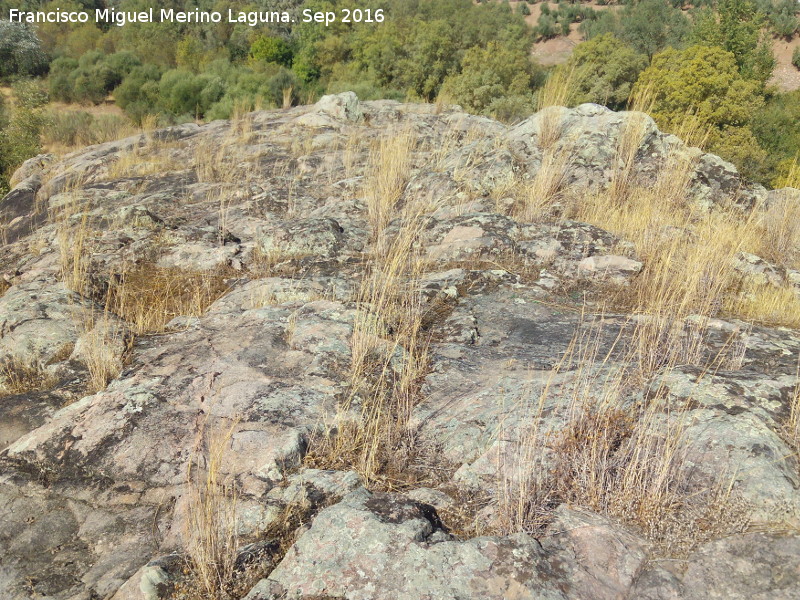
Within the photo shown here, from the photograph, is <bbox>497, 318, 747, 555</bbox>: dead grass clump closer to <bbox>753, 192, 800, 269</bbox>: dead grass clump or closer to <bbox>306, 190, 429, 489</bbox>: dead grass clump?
<bbox>306, 190, 429, 489</bbox>: dead grass clump

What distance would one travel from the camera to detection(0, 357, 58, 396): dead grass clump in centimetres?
351

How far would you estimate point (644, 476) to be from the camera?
2266mm

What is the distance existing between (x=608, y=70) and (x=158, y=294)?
1568cm

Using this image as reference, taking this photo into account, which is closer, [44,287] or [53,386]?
[53,386]

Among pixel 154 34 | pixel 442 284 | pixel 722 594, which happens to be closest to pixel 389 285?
pixel 442 284

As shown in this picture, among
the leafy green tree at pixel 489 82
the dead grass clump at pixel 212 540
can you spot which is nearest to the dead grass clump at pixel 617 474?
the dead grass clump at pixel 212 540

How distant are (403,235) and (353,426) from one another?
2641mm

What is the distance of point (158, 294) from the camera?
461 centimetres

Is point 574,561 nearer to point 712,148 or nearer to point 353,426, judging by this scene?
point 353,426

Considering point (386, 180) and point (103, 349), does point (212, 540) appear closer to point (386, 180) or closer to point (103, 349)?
point (103, 349)

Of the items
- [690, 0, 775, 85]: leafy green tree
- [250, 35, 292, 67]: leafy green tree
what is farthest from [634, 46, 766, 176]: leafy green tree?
[250, 35, 292, 67]: leafy green tree

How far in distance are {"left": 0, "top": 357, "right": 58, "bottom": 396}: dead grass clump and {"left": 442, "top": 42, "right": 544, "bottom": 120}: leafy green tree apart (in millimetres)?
13019

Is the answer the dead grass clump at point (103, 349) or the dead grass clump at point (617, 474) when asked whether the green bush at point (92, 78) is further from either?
the dead grass clump at point (617, 474)

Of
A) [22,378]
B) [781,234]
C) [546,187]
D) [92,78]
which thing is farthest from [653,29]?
[22,378]
